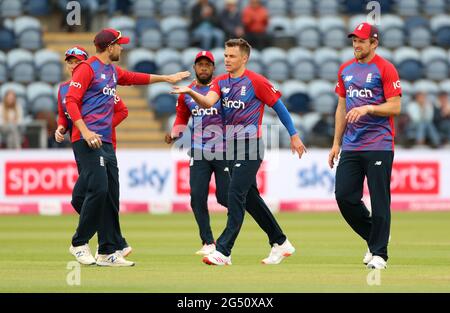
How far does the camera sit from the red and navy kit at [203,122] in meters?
13.7

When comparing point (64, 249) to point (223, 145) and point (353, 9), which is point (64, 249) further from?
point (353, 9)

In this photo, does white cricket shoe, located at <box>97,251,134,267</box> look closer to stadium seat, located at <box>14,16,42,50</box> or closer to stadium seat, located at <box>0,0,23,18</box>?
Answer: stadium seat, located at <box>14,16,42,50</box>

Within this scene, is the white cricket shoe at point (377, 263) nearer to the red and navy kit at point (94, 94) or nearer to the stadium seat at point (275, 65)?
the red and navy kit at point (94, 94)

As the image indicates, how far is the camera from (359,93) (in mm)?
11773

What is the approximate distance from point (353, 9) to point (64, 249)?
16755mm

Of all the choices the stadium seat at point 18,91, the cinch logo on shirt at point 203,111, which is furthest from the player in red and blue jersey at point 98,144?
the stadium seat at point 18,91

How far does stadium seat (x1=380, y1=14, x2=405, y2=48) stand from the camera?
2848cm

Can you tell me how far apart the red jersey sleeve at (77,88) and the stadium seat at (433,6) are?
19572mm

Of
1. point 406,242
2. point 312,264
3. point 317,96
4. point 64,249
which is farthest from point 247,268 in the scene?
point 317,96

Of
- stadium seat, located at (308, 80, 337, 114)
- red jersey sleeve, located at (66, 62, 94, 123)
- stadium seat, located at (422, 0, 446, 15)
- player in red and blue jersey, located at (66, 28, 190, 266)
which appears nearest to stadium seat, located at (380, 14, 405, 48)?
stadium seat, located at (422, 0, 446, 15)

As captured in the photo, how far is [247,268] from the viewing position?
11664 millimetres

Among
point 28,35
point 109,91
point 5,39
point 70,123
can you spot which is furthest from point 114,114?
point 28,35

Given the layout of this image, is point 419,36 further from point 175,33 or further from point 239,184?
point 239,184

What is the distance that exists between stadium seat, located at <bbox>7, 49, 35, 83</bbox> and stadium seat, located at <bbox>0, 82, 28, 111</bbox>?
14.6 inches
